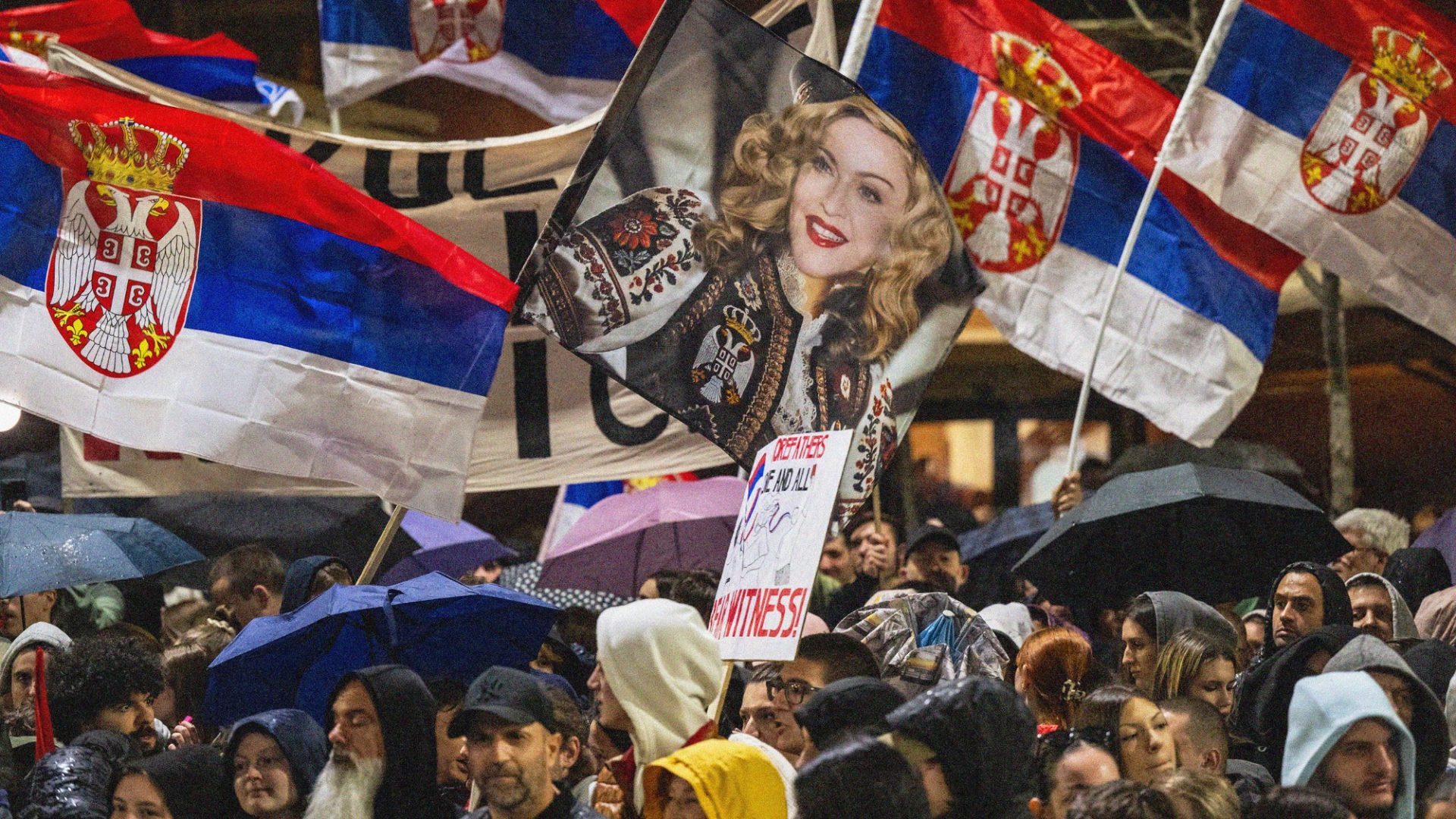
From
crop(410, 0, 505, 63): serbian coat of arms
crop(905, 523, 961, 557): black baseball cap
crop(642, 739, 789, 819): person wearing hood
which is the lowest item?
crop(905, 523, 961, 557): black baseball cap

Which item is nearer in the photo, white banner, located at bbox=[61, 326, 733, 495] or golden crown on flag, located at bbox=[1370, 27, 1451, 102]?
white banner, located at bbox=[61, 326, 733, 495]

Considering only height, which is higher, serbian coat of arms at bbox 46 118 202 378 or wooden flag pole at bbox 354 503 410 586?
serbian coat of arms at bbox 46 118 202 378

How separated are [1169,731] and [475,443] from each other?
13.7 feet

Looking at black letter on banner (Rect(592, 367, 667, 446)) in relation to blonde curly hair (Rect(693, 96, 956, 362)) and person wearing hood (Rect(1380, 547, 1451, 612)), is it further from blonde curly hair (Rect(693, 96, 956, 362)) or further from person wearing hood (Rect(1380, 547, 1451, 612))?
person wearing hood (Rect(1380, 547, 1451, 612))

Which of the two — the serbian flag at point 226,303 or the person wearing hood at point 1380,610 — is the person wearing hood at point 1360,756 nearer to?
the person wearing hood at point 1380,610

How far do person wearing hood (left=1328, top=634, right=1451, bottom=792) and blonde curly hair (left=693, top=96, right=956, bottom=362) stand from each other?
2213 millimetres

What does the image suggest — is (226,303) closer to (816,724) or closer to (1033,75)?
(816,724)

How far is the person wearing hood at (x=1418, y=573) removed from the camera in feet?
28.6

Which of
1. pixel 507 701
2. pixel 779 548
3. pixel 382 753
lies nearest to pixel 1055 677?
pixel 779 548

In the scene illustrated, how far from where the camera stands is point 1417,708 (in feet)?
17.2

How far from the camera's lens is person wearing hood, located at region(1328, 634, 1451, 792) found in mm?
5172

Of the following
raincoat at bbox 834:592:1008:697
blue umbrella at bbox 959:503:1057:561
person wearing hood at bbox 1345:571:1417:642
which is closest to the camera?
raincoat at bbox 834:592:1008:697

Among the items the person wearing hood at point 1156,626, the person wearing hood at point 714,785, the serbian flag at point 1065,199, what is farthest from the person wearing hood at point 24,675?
the serbian flag at point 1065,199

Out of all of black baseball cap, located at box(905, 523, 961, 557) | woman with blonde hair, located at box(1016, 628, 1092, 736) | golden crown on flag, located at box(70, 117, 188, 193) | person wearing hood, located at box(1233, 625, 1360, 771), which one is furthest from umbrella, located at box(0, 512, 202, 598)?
person wearing hood, located at box(1233, 625, 1360, 771)
